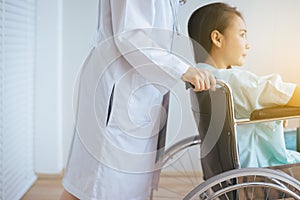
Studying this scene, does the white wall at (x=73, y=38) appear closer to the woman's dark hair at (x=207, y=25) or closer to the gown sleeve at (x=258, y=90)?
the woman's dark hair at (x=207, y=25)

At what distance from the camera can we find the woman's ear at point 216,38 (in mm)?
1919

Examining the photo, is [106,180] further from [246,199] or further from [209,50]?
[209,50]

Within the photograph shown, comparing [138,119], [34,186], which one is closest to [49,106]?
[34,186]

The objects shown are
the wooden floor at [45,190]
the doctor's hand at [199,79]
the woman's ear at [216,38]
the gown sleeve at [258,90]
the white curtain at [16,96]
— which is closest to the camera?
the doctor's hand at [199,79]

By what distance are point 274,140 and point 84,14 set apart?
5.18ft

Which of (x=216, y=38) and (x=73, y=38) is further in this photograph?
(x=73, y=38)

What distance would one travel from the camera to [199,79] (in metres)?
1.46

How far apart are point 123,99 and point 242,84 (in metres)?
0.45

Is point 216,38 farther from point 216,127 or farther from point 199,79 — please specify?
point 199,79

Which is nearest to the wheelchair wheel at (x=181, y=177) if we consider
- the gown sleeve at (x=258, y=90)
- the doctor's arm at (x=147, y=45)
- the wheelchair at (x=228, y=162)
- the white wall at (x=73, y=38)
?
the white wall at (x=73, y=38)

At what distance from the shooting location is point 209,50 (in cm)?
195

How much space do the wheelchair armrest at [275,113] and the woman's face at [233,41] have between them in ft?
1.23

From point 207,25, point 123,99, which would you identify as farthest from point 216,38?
point 123,99

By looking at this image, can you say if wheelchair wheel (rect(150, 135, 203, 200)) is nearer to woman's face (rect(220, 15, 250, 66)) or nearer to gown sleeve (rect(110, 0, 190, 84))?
woman's face (rect(220, 15, 250, 66))
